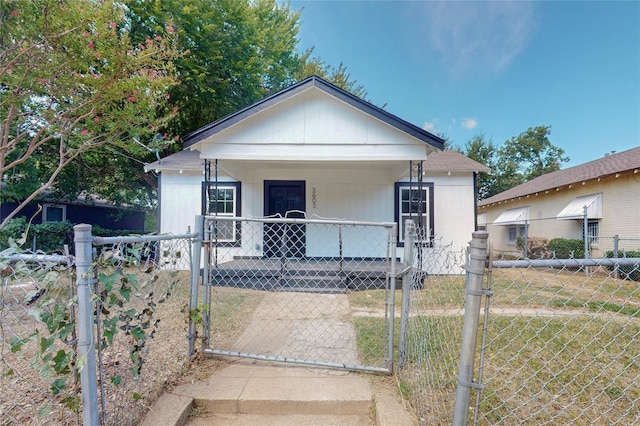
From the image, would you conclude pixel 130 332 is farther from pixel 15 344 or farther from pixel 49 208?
pixel 49 208

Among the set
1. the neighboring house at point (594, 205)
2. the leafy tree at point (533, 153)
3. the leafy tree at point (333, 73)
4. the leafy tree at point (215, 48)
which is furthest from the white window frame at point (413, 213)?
the leafy tree at point (533, 153)

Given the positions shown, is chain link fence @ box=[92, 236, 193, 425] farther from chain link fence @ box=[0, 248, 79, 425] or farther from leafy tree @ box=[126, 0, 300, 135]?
leafy tree @ box=[126, 0, 300, 135]

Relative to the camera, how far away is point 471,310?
1.33m

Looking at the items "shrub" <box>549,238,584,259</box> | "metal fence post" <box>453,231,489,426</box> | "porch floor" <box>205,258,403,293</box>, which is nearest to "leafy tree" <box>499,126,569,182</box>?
"shrub" <box>549,238,584,259</box>

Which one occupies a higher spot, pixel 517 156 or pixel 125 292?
pixel 517 156

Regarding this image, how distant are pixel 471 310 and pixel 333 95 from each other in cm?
A: 547

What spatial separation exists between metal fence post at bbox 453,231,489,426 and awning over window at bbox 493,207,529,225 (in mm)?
15346

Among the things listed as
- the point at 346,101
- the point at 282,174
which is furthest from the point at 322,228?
the point at 346,101

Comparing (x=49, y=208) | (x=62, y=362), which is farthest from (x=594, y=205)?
(x=49, y=208)

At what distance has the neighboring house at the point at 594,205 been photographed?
8.87 meters

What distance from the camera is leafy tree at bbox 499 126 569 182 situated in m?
29.4

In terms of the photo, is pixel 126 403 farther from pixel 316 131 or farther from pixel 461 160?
pixel 461 160

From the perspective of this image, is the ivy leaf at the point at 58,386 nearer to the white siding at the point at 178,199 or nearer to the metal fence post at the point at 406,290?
the metal fence post at the point at 406,290

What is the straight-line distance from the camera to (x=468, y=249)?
1.38 metres
